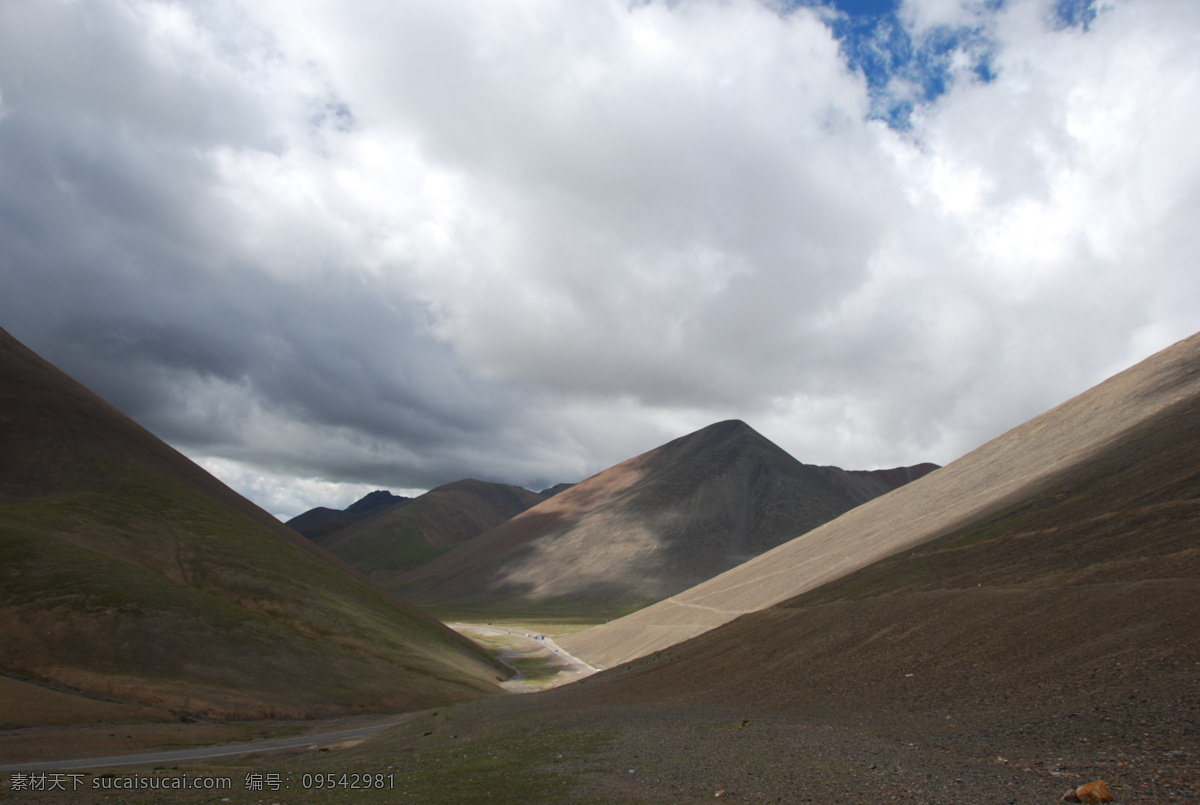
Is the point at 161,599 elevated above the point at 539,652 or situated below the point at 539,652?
above

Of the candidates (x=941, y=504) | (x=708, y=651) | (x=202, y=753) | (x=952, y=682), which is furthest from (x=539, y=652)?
(x=952, y=682)

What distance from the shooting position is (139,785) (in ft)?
59.2

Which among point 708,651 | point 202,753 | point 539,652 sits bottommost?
point 539,652

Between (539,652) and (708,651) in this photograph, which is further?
(539,652)

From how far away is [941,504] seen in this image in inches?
2835

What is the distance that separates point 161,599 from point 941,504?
237ft

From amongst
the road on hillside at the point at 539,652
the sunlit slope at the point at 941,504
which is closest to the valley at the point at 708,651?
the sunlit slope at the point at 941,504

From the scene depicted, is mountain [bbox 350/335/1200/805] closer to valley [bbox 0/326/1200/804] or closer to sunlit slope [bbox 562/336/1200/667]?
valley [bbox 0/326/1200/804]

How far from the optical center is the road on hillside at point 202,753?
2556 cm

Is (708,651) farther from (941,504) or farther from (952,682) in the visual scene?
(941,504)

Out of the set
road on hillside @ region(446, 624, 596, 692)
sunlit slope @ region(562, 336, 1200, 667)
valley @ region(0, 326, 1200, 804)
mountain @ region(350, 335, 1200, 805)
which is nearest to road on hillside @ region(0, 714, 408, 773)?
valley @ region(0, 326, 1200, 804)

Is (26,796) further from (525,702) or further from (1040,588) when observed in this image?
(1040,588)

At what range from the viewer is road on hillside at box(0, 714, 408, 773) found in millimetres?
25562

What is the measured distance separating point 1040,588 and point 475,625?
12446cm
